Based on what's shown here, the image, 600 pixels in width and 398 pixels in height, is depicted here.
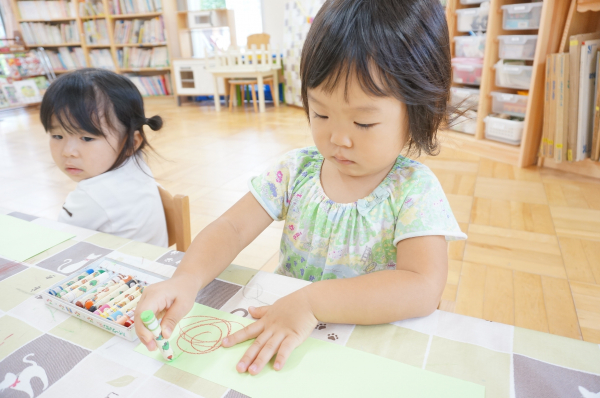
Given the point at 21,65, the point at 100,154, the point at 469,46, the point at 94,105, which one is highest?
the point at 21,65

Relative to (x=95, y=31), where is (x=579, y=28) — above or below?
below

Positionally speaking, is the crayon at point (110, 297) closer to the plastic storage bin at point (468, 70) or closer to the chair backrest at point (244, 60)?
the plastic storage bin at point (468, 70)

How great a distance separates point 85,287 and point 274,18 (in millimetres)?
4398

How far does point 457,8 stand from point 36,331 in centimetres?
267

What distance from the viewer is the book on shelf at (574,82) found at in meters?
1.76

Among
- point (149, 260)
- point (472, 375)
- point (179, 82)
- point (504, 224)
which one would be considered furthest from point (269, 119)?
point (472, 375)

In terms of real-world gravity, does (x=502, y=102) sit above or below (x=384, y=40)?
below

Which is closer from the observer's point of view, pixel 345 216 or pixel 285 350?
pixel 285 350

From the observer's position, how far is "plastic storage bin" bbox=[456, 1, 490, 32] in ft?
7.30

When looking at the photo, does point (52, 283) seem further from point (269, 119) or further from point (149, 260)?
point (269, 119)

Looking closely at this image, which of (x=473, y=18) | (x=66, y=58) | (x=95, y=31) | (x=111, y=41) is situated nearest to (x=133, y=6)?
(x=111, y=41)

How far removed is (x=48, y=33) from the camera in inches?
187

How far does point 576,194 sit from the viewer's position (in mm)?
1741

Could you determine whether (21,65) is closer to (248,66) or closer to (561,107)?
(248,66)
